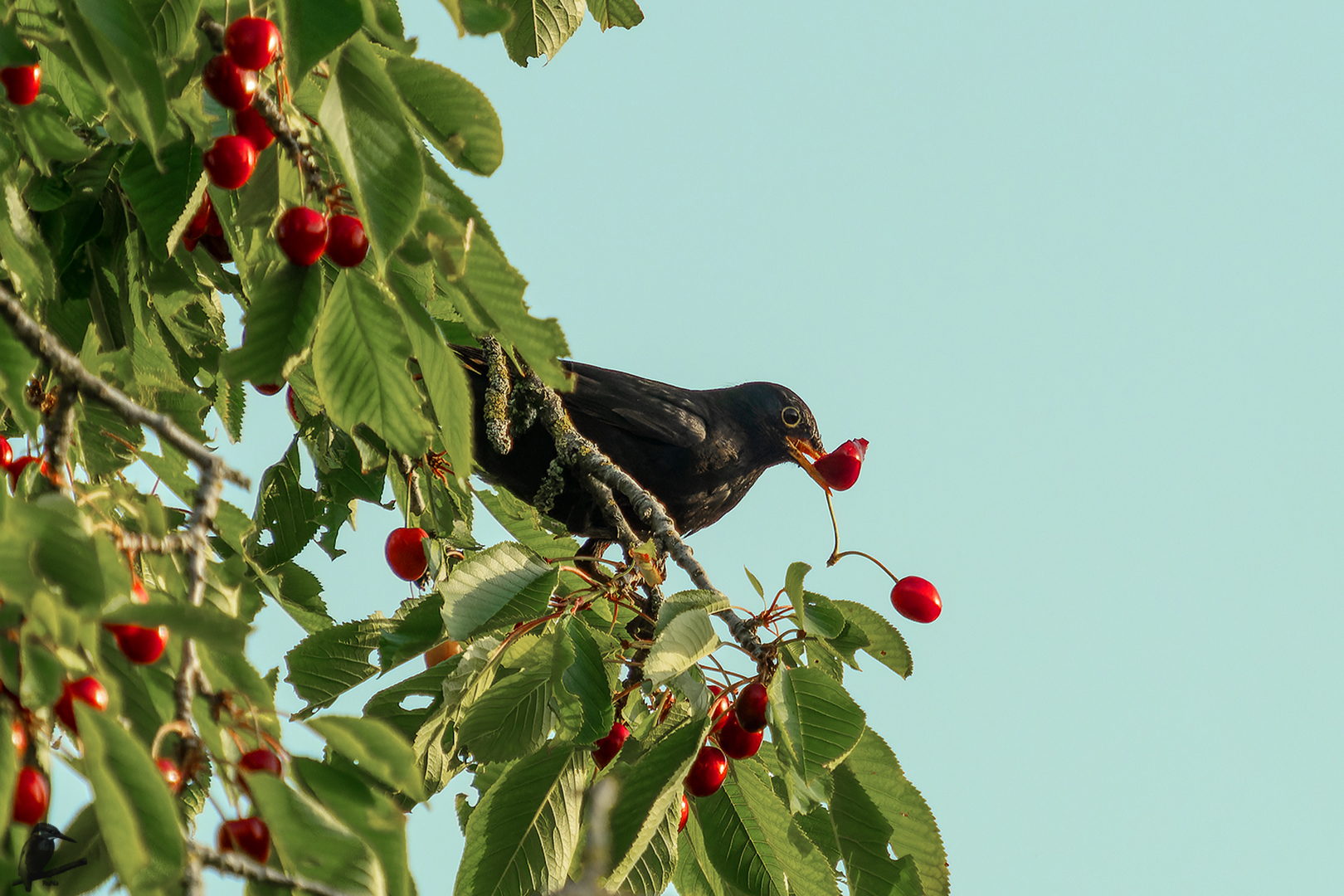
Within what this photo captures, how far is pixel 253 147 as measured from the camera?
1.77m

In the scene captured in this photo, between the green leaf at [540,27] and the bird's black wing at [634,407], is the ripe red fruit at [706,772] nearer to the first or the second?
the green leaf at [540,27]

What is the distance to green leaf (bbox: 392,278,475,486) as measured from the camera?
Result: 69.4 inches

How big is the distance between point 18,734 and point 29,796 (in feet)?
0.48

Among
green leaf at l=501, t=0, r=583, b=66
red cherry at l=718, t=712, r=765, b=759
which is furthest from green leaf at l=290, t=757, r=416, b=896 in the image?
green leaf at l=501, t=0, r=583, b=66

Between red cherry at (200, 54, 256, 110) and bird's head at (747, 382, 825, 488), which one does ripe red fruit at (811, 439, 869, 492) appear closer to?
bird's head at (747, 382, 825, 488)

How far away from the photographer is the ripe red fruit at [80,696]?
1.26 m

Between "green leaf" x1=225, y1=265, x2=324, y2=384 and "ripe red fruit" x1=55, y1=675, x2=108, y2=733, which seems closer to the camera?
"ripe red fruit" x1=55, y1=675, x2=108, y2=733

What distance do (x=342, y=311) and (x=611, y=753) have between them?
3.89 ft

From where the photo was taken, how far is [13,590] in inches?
42.2

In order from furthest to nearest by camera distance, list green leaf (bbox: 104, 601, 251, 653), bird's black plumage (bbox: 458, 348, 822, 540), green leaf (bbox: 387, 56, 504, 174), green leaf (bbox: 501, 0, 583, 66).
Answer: bird's black plumage (bbox: 458, 348, 822, 540) → green leaf (bbox: 501, 0, 583, 66) → green leaf (bbox: 387, 56, 504, 174) → green leaf (bbox: 104, 601, 251, 653)

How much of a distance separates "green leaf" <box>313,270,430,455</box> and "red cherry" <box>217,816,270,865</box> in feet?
2.28

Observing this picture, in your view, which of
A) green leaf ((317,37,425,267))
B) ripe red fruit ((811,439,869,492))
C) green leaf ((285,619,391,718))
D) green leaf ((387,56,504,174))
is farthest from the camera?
ripe red fruit ((811,439,869,492))

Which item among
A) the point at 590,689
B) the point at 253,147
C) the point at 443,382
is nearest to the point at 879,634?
the point at 590,689

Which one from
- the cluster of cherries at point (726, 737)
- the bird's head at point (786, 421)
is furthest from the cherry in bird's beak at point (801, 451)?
the cluster of cherries at point (726, 737)
